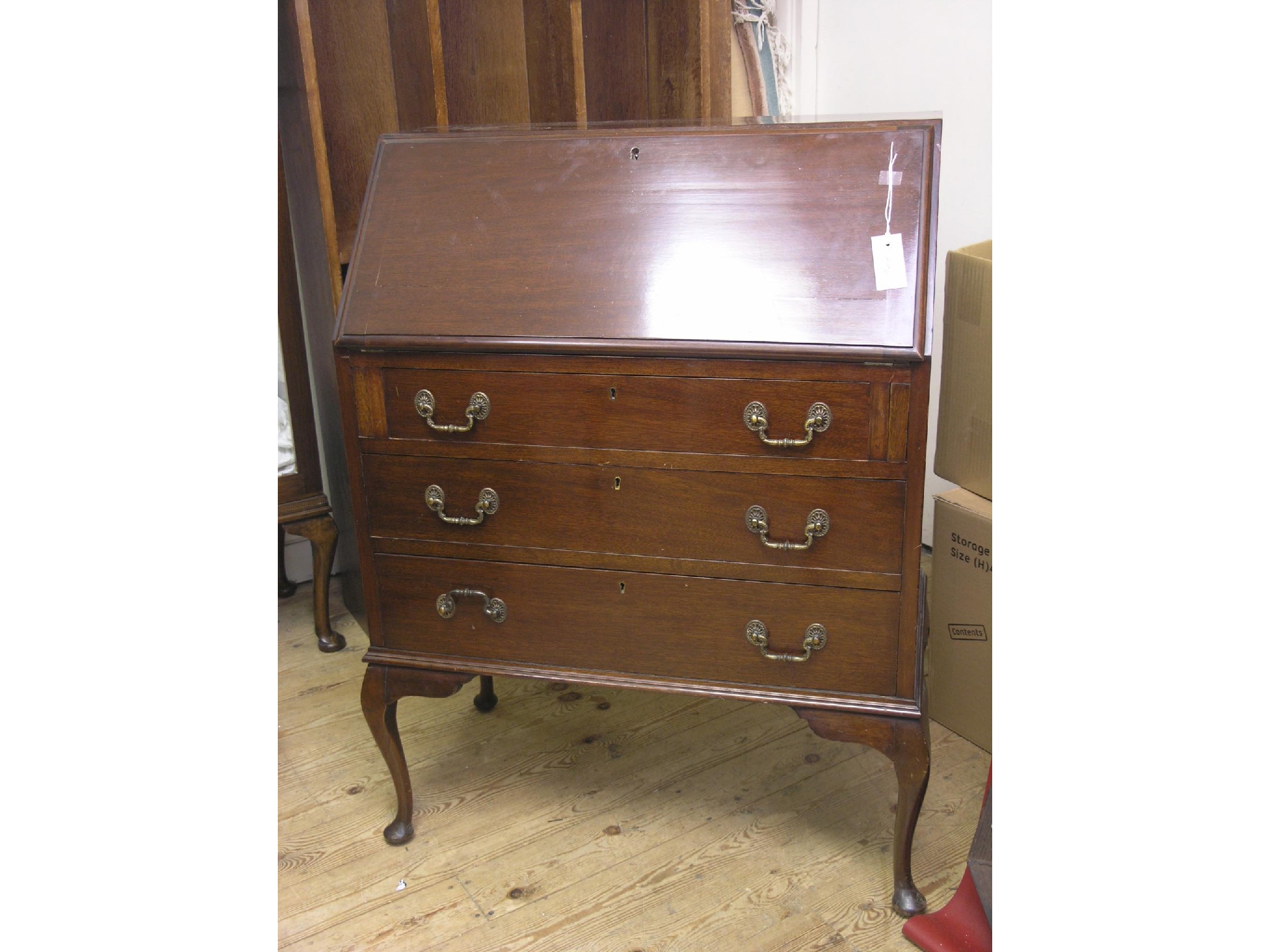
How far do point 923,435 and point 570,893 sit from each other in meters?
0.93

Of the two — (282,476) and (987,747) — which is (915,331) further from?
(282,476)

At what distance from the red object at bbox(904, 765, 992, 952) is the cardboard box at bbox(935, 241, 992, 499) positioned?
653 mm

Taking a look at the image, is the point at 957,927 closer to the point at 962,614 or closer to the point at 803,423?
the point at 962,614

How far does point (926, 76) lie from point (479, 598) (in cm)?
170

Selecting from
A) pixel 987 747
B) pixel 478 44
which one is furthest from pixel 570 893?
pixel 478 44

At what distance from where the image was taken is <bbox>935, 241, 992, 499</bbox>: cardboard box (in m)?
1.91

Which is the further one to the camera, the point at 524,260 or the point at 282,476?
the point at 282,476

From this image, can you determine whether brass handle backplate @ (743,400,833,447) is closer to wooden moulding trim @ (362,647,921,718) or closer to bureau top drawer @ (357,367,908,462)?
bureau top drawer @ (357,367,908,462)

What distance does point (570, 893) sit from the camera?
1.74m

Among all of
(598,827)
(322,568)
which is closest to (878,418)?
(598,827)

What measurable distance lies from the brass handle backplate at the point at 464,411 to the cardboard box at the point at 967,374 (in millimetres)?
898

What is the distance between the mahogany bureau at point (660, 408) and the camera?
1.47m

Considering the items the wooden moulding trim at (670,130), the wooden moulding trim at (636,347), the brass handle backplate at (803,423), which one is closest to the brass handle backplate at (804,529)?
the brass handle backplate at (803,423)

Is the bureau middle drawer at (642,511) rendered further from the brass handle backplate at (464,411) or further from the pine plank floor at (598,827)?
the pine plank floor at (598,827)
